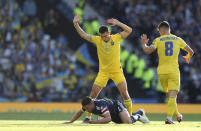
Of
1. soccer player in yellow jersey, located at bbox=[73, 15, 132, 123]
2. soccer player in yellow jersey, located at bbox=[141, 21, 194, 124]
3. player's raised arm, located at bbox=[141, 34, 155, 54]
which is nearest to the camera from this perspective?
player's raised arm, located at bbox=[141, 34, 155, 54]

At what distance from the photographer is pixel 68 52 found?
24.4 metres

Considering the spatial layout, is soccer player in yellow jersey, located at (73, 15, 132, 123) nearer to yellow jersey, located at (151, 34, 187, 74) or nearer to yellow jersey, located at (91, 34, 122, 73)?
yellow jersey, located at (91, 34, 122, 73)

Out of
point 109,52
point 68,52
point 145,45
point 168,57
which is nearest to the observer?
point 145,45

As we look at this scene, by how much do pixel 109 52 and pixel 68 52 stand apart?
1206 cm

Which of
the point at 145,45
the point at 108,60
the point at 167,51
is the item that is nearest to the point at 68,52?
the point at 108,60

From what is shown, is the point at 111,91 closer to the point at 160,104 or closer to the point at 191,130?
the point at 160,104

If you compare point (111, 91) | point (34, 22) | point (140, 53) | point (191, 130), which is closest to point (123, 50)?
point (140, 53)

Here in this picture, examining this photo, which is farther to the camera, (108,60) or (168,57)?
(108,60)

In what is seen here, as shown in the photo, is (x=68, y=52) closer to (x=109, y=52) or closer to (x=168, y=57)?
(x=109, y=52)

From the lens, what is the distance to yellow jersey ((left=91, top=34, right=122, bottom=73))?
40.7 feet

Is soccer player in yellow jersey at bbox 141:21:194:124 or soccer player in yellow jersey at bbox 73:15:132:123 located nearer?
soccer player in yellow jersey at bbox 141:21:194:124

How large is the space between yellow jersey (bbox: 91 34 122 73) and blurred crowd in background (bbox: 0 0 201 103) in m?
10.3

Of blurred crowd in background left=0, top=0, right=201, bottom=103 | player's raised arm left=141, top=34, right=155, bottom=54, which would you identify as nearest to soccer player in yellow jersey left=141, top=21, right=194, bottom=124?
player's raised arm left=141, top=34, right=155, bottom=54

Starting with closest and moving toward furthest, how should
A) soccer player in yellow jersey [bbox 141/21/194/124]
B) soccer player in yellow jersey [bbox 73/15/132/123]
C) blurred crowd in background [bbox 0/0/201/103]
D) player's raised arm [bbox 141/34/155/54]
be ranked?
player's raised arm [bbox 141/34/155/54] → soccer player in yellow jersey [bbox 141/21/194/124] → soccer player in yellow jersey [bbox 73/15/132/123] → blurred crowd in background [bbox 0/0/201/103]
